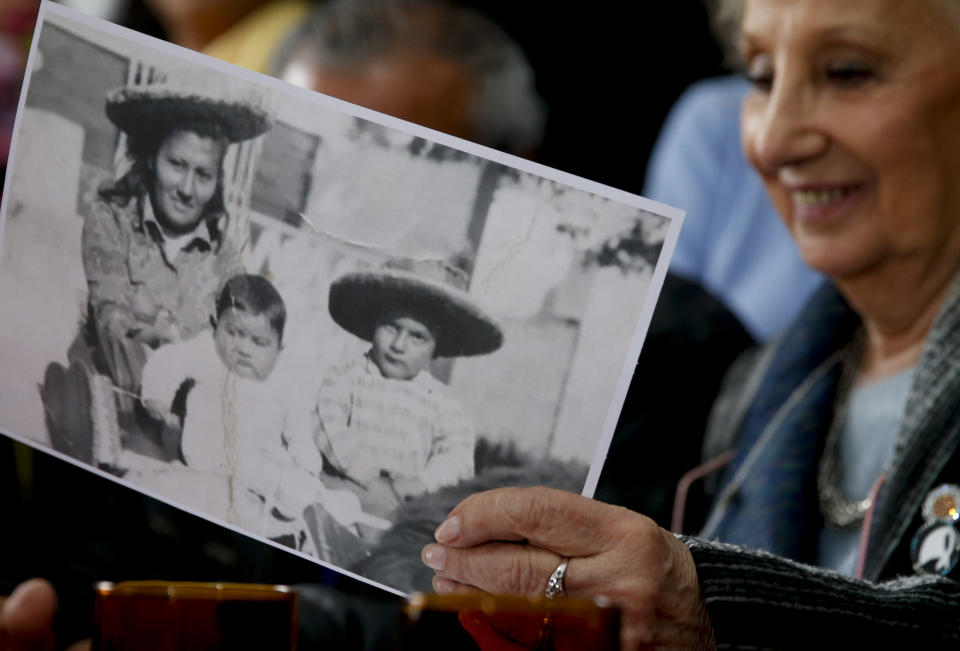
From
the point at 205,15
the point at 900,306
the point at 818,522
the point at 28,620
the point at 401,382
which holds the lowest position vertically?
the point at 28,620

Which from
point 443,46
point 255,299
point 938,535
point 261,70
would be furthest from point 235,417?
point 261,70

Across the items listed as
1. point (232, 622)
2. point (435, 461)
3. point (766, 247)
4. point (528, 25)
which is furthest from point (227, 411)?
point (528, 25)

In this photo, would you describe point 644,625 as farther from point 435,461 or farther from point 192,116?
point 192,116

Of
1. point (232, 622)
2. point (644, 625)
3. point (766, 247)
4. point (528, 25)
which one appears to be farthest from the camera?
point (528, 25)

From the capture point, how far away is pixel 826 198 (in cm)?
117

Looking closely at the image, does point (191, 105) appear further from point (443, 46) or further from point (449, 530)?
point (443, 46)

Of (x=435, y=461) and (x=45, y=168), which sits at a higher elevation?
(x=45, y=168)

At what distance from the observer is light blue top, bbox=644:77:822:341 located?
2.07 meters

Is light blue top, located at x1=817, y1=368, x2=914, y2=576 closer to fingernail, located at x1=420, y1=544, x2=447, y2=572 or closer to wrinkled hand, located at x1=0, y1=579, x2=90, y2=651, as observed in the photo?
fingernail, located at x1=420, y1=544, x2=447, y2=572

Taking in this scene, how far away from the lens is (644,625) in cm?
71

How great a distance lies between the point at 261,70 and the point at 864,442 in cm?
137

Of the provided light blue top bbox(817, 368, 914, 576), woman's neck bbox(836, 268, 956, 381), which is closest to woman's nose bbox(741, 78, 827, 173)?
woman's neck bbox(836, 268, 956, 381)

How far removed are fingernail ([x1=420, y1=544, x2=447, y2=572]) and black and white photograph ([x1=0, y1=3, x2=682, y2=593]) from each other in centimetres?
3

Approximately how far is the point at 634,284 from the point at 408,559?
0.23 meters
